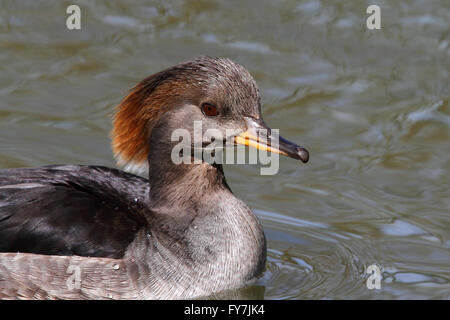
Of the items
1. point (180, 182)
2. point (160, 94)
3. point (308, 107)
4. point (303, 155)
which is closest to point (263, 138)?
point (303, 155)

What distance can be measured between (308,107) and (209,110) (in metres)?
3.62

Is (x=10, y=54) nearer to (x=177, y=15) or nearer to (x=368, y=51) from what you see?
(x=177, y=15)

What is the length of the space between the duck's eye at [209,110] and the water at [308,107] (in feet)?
4.87

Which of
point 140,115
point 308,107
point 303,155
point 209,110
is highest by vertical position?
point 209,110

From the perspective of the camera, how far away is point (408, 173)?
31.0ft

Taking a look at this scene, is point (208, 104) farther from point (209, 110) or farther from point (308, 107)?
point (308, 107)

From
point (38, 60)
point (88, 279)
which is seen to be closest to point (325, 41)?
point (38, 60)

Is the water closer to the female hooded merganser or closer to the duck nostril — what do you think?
the female hooded merganser

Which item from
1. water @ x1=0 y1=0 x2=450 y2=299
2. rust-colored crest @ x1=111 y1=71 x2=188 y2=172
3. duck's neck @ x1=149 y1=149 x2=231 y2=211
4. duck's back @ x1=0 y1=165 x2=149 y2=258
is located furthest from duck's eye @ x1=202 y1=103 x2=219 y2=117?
water @ x1=0 y1=0 x2=450 y2=299

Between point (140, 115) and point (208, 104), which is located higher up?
point (208, 104)

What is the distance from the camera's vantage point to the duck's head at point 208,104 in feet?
23.2

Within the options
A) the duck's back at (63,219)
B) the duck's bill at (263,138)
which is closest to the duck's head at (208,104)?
the duck's bill at (263,138)

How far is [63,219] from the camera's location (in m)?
7.02
